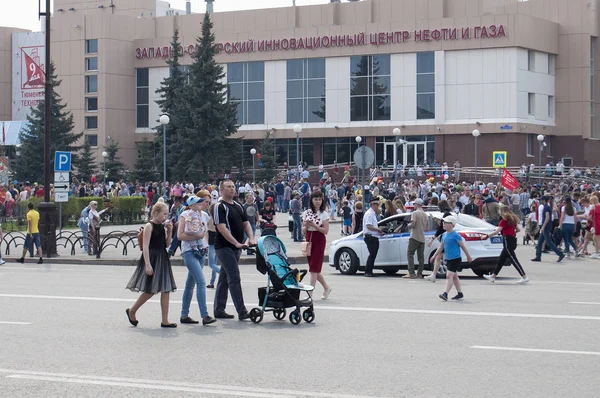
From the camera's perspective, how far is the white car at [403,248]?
804 inches

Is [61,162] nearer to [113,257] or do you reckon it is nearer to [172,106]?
[113,257]

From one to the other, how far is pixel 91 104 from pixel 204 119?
Result: 20488 mm

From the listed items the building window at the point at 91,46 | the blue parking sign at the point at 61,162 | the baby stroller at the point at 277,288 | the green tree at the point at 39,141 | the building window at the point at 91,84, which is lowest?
the baby stroller at the point at 277,288

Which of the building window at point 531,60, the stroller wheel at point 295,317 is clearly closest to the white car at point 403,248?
the stroller wheel at point 295,317

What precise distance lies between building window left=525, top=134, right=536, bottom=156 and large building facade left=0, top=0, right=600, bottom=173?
0.16 meters

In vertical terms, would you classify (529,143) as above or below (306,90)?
below

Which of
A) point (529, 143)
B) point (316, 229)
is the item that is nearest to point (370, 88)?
point (529, 143)

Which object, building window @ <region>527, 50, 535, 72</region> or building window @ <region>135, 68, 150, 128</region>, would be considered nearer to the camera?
building window @ <region>527, 50, 535, 72</region>

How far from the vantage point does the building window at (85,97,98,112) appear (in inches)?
3206

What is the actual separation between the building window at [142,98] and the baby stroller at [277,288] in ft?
230

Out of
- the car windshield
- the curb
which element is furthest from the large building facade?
the car windshield

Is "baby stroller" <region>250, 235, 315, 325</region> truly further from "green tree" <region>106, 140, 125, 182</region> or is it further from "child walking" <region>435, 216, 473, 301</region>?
"green tree" <region>106, 140, 125, 182</region>

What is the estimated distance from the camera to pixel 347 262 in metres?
21.8

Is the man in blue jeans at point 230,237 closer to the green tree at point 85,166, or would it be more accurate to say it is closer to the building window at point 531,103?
the green tree at point 85,166
